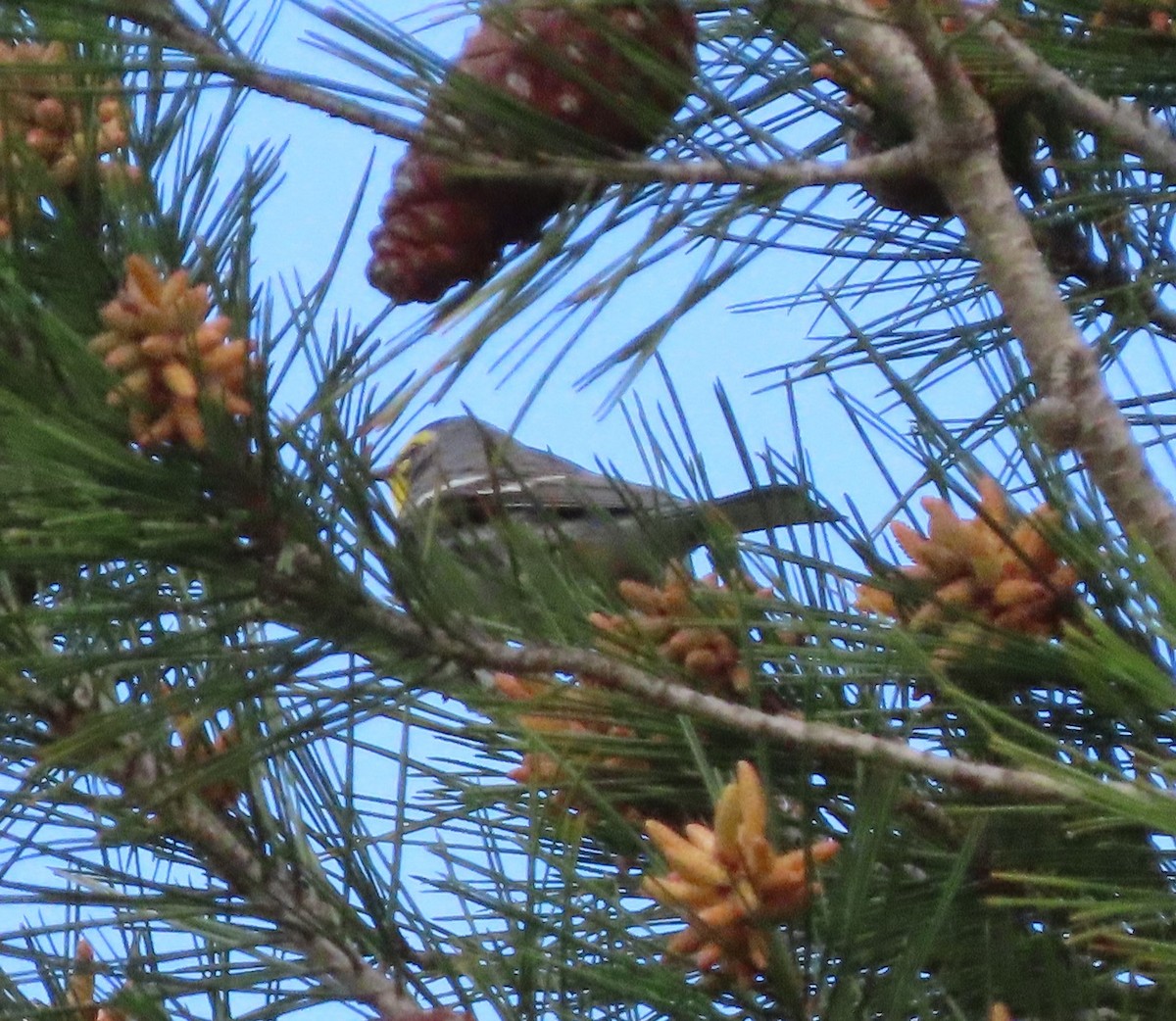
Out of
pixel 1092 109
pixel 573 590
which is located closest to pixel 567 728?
pixel 573 590

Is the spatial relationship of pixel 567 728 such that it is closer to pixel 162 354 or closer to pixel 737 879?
pixel 737 879

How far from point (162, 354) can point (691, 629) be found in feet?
1.26

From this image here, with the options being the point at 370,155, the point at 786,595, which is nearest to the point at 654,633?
the point at 786,595

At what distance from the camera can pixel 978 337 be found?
4.42 feet

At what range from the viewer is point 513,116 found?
81cm

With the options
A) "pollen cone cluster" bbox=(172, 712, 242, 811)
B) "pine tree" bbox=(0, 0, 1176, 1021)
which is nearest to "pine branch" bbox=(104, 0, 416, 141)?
"pine tree" bbox=(0, 0, 1176, 1021)

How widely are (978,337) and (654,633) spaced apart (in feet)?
1.59

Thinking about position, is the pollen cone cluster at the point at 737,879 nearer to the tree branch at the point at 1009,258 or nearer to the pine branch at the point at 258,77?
the tree branch at the point at 1009,258

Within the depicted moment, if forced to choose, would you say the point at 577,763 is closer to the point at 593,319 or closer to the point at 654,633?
the point at 654,633

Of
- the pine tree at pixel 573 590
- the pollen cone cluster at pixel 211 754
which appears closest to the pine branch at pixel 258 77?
the pine tree at pixel 573 590

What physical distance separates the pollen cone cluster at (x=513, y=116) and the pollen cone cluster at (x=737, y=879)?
0.30m

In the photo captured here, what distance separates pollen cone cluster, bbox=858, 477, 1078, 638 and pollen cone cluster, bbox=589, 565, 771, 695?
0.10 meters

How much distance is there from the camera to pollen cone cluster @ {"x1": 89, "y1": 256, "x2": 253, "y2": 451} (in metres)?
0.75

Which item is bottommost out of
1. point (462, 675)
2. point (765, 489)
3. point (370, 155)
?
point (462, 675)
